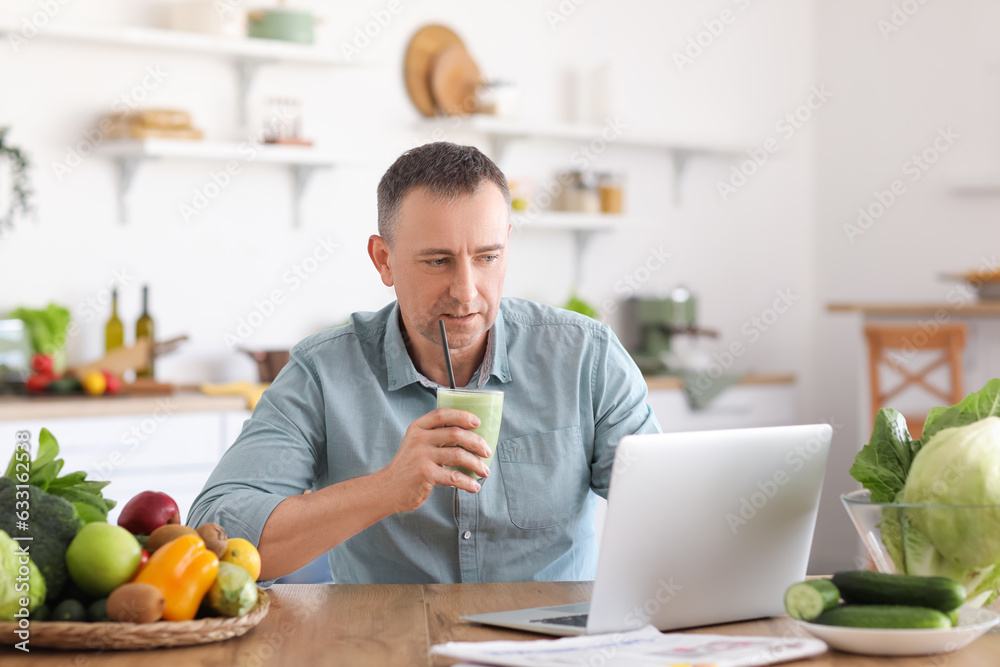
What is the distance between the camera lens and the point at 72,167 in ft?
11.6

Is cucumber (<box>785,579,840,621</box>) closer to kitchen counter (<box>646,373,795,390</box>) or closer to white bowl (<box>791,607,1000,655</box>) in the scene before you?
white bowl (<box>791,607,1000,655</box>)

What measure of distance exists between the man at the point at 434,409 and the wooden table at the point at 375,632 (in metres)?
0.16

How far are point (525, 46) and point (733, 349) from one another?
66.9 inches

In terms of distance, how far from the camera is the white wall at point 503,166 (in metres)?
3.55

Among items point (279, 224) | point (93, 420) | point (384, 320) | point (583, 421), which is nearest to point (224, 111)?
point (279, 224)

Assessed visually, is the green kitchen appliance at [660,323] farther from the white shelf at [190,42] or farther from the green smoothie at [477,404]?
the green smoothie at [477,404]

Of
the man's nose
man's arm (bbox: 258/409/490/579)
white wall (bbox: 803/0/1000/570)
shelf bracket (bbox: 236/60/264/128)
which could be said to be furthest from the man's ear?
white wall (bbox: 803/0/1000/570)

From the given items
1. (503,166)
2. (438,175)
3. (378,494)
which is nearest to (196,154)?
(503,166)

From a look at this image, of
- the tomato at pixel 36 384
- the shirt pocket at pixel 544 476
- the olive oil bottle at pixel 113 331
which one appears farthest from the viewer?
the olive oil bottle at pixel 113 331

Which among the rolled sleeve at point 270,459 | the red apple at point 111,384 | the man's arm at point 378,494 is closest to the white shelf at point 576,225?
the red apple at point 111,384

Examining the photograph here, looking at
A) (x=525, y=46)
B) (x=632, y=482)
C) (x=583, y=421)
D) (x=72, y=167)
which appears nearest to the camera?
(x=632, y=482)

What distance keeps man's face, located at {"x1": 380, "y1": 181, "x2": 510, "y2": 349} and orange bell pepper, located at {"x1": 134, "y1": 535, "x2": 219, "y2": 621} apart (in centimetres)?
62

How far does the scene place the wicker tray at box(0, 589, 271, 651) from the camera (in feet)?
3.42

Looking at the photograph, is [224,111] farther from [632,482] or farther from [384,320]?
[632,482]
